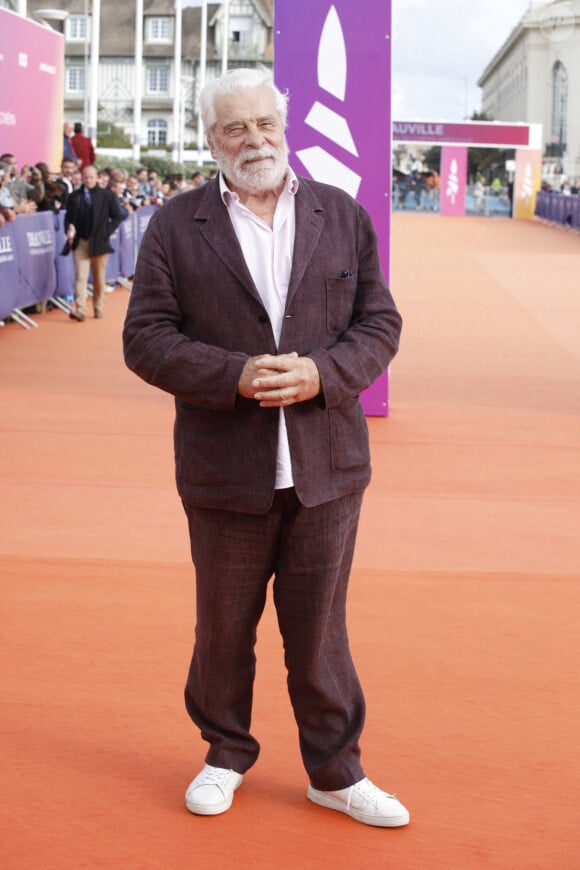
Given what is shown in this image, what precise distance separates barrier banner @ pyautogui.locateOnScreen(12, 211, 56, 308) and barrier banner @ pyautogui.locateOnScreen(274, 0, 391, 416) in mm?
5967

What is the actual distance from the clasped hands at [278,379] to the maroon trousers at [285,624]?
0.31 metres

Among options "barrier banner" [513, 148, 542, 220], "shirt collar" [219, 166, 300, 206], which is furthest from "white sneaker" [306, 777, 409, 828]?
"barrier banner" [513, 148, 542, 220]

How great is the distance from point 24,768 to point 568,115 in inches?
4188

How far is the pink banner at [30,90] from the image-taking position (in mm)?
21297

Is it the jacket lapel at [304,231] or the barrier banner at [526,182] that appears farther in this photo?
the barrier banner at [526,182]

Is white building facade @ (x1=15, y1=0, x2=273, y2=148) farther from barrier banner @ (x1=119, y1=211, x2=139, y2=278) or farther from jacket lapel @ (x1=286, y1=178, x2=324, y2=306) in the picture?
jacket lapel @ (x1=286, y1=178, x2=324, y2=306)

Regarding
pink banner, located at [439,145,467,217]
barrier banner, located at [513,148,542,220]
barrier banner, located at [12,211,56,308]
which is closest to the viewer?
barrier banner, located at [12,211,56,308]

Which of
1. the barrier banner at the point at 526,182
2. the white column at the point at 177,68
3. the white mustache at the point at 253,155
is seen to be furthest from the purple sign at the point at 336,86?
the barrier banner at the point at 526,182

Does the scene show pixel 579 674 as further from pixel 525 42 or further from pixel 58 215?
pixel 525 42

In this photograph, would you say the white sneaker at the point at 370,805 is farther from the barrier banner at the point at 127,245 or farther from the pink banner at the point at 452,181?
the pink banner at the point at 452,181

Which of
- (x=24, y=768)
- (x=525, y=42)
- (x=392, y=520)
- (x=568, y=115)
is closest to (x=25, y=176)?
(x=392, y=520)

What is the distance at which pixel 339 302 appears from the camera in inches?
144

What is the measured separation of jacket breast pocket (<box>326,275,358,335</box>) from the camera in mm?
3625

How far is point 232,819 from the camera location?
3.84 meters
